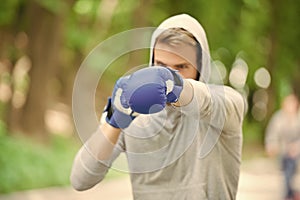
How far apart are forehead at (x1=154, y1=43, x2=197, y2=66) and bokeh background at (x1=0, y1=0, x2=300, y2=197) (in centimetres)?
668

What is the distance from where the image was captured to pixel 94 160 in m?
3.21

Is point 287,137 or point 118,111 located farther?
point 287,137

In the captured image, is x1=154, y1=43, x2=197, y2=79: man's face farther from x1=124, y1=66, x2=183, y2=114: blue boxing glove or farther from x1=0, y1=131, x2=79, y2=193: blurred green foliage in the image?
x1=0, y1=131, x2=79, y2=193: blurred green foliage

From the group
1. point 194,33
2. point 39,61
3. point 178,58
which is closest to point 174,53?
point 178,58

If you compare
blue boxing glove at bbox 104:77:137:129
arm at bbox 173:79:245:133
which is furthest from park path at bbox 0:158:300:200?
arm at bbox 173:79:245:133

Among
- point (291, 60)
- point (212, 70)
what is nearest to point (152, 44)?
point (212, 70)

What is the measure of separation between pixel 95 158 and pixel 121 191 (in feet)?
31.7

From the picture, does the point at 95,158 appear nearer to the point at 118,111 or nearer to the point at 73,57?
the point at 118,111

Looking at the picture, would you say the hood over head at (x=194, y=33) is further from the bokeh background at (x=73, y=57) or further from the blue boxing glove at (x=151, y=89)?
the bokeh background at (x=73, y=57)

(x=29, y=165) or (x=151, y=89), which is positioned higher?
(x=151, y=89)

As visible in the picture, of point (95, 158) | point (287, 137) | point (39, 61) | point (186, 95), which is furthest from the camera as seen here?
point (39, 61)

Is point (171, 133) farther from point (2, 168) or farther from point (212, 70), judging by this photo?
point (2, 168)

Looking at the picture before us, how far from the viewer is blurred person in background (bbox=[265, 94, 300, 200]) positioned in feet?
35.3

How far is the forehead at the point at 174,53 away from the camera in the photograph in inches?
117
